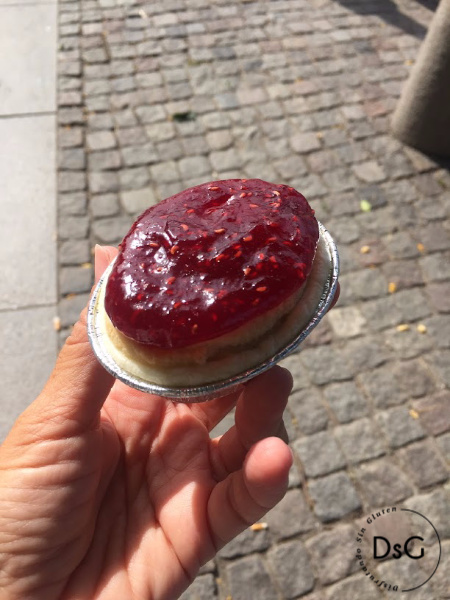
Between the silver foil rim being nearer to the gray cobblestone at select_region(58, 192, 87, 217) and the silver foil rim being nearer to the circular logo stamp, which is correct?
the circular logo stamp

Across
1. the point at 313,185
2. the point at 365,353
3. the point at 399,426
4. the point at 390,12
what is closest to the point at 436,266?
the point at 365,353

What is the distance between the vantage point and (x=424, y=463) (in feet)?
13.7

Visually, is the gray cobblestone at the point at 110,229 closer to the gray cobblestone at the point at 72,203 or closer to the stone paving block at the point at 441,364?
the gray cobblestone at the point at 72,203

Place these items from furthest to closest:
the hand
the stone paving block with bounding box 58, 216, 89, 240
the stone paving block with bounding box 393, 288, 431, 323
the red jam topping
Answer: the stone paving block with bounding box 58, 216, 89, 240, the stone paving block with bounding box 393, 288, 431, 323, the hand, the red jam topping

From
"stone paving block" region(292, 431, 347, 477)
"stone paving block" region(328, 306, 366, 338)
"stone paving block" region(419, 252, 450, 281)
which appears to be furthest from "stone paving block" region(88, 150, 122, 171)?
"stone paving block" region(292, 431, 347, 477)

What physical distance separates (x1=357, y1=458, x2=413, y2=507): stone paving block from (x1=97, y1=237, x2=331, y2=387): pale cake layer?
2.24 m

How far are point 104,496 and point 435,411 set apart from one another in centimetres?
275

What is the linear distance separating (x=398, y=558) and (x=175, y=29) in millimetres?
6942

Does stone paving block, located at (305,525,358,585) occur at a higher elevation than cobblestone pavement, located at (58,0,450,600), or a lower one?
lower

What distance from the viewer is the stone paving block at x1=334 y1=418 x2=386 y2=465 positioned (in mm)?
4188

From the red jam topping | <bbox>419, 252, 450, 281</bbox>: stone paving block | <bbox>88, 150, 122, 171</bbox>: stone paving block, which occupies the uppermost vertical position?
the red jam topping

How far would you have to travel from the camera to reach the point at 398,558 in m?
3.78

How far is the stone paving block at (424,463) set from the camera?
410 centimetres

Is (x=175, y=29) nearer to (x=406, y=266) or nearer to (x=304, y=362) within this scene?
(x=406, y=266)
